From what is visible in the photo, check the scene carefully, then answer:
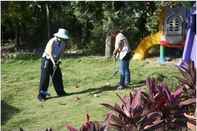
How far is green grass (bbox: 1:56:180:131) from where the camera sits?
949 cm

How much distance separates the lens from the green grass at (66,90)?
9.49 meters

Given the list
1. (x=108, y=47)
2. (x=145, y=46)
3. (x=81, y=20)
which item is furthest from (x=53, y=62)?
(x=81, y=20)

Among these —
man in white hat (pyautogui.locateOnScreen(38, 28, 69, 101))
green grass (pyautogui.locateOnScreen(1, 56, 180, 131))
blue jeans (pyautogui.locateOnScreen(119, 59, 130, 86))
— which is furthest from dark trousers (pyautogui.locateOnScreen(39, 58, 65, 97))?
blue jeans (pyautogui.locateOnScreen(119, 59, 130, 86))

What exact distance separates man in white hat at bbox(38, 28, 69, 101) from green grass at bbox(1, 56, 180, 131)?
0.97ft

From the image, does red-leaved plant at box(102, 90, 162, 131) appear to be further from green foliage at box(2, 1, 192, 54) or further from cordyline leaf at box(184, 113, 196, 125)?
green foliage at box(2, 1, 192, 54)

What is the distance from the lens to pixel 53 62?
1146cm

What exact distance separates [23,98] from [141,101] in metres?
6.14

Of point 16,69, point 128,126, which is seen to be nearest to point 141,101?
point 128,126

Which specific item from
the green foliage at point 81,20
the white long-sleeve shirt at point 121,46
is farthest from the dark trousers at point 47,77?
the green foliage at point 81,20

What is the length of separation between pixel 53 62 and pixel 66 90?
1.30 m

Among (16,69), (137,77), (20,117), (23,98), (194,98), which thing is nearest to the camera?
(194,98)

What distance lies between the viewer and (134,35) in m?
19.3

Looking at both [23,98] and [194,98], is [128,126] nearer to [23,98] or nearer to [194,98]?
[194,98]

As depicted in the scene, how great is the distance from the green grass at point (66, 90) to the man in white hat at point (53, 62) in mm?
295
